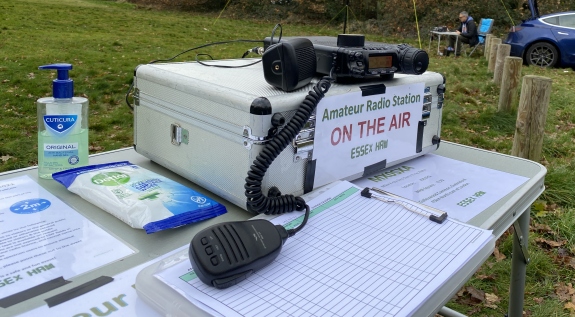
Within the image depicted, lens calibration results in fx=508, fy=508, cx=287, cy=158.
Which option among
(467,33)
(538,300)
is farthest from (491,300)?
(467,33)

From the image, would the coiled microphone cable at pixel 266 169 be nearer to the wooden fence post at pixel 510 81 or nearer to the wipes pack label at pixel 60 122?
the wipes pack label at pixel 60 122

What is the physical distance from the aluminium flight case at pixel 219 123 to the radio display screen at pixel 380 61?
0.04 meters

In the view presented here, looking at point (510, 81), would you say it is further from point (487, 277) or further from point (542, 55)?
point (542, 55)

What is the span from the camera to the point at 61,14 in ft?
36.2

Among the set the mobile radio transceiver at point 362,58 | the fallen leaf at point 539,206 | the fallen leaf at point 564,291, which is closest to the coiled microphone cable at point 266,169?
the mobile radio transceiver at point 362,58

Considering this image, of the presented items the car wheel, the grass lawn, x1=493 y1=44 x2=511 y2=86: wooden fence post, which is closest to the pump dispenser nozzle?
the grass lawn

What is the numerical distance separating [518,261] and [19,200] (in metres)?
1.37

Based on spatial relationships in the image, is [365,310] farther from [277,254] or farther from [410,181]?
[410,181]

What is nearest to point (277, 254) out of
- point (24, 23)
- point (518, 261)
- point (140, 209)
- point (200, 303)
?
point (200, 303)

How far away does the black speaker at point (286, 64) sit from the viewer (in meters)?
0.90

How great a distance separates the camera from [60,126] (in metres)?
0.96

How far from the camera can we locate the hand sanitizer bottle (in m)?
0.96

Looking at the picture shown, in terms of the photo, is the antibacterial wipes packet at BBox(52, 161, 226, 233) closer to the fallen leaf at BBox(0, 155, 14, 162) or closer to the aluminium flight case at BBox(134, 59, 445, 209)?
the aluminium flight case at BBox(134, 59, 445, 209)

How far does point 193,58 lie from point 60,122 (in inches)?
201
